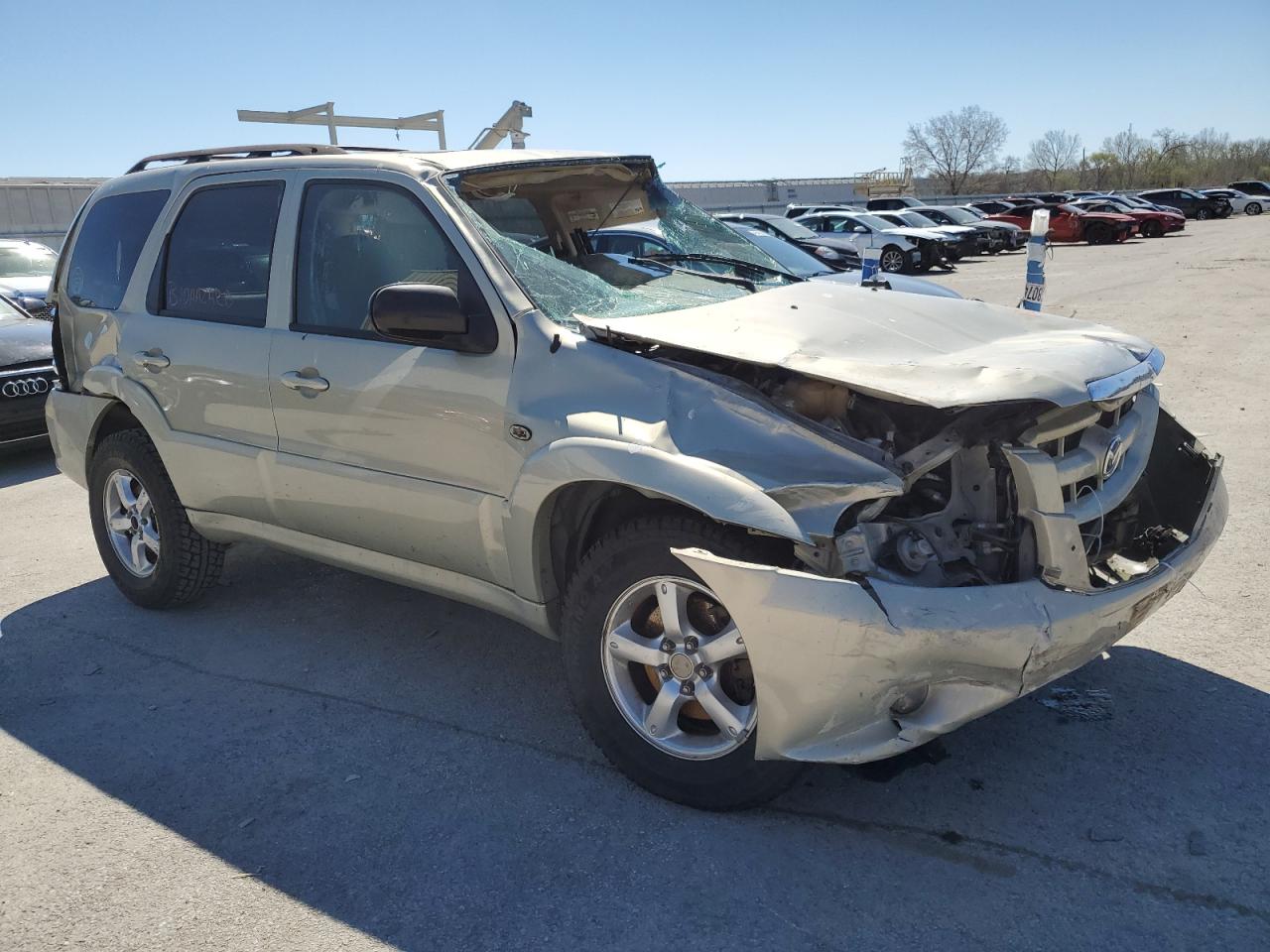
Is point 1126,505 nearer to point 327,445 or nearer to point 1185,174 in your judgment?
point 327,445

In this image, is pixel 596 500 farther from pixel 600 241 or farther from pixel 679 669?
pixel 600 241

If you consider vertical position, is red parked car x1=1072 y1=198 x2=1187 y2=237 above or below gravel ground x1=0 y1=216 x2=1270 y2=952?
above

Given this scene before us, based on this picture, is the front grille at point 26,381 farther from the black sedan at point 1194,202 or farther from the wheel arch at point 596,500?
the black sedan at point 1194,202

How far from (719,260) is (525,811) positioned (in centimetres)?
268

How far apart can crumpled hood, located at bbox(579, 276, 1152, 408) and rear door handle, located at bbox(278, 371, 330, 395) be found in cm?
115

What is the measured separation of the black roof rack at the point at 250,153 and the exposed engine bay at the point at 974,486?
1.79m

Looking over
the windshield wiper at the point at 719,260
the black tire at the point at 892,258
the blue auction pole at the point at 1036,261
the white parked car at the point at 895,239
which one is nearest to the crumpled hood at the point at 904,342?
the windshield wiper at the point at 719,260

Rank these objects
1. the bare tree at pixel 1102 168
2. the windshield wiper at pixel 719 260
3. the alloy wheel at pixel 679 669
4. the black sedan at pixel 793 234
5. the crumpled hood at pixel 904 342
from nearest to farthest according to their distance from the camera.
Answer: the crumpled hood at pixel 904 342, the alloy wheel at pixel 679 669, the windshield wiper at pixel 719 260, the black sedan at pixel 793 234, the bare tree at pixel 1102 168

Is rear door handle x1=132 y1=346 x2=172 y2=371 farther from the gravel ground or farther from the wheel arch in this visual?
the wheel arch

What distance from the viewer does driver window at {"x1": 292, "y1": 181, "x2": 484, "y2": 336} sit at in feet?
11.9

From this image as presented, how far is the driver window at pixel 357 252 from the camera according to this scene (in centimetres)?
363

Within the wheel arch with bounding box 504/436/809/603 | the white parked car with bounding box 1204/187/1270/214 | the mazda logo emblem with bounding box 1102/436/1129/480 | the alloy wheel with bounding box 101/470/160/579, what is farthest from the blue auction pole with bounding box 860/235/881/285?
the white parked car with bounding box 1204/187/1270/214

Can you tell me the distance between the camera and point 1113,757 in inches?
128

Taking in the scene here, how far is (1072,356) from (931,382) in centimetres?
64
